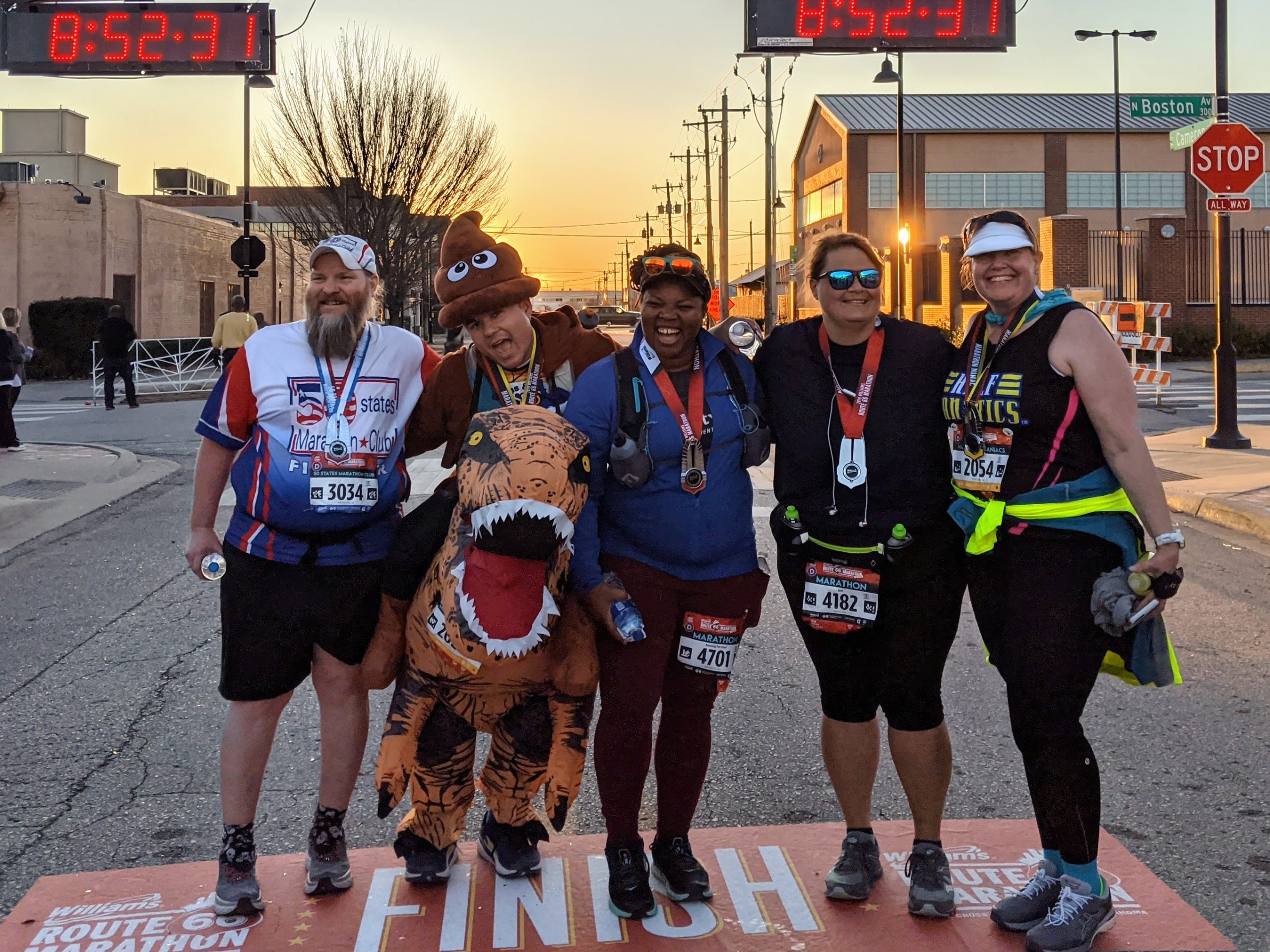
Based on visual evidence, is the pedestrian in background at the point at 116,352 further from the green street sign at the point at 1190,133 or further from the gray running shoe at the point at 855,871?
the gray running shoe at the point at 855,871

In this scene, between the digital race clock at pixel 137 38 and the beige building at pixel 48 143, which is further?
the beige building at pixel 48 143

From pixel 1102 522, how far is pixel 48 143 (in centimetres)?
6185

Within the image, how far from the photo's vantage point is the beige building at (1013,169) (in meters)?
54.5

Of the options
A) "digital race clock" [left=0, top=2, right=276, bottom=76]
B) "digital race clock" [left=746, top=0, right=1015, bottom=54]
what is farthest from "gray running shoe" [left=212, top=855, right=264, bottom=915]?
"digital race clock" [left=0, top=2, right=276, bottom=76]

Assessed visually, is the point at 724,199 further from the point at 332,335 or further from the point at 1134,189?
the point at 332,335

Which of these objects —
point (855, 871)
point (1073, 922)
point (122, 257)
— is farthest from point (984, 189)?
point (1073, 922)

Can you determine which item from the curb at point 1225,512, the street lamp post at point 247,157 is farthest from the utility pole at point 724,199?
the curb at point 1225,512

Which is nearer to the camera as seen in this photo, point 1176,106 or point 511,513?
point 511,513

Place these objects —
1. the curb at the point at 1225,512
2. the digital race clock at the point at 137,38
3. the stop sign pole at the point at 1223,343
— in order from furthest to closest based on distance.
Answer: the digital race clock at the point at 137,38
the stop sign pole at the point at 1223,343
the curb at the point at 1225,512

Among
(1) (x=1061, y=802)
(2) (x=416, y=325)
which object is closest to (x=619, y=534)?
(1) (x=1061, y=802)

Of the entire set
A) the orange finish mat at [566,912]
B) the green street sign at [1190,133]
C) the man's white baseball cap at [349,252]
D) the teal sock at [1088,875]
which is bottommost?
the orange finish mat at [566,912]

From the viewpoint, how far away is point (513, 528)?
331 centimetres

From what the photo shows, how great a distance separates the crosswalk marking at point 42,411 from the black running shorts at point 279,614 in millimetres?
17900

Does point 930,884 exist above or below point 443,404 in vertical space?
below
